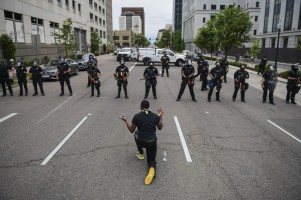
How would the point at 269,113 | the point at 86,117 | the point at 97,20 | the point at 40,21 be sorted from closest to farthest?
the point at 86,117
the point at 269,113
the point at 40,21
the point at 97,20

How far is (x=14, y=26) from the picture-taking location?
87.0ft

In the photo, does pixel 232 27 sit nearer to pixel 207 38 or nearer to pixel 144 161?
pixel 207 38

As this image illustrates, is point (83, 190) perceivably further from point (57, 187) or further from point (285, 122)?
point (285, 122)

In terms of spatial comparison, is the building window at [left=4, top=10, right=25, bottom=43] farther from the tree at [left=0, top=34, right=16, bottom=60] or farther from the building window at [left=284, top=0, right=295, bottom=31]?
the building window at [left=284, top=0, right=295, bottom=31]

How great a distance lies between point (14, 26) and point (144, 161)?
1032 inches

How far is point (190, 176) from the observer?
5.30 meters

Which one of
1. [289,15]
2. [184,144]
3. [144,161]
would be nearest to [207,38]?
[289,15]

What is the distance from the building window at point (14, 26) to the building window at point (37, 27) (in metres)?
2.44

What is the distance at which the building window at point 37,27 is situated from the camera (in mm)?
30408

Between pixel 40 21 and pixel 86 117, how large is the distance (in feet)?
91.0

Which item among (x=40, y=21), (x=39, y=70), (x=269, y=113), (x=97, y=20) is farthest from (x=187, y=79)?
(x=97, y=20)

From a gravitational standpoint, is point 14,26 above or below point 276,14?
below

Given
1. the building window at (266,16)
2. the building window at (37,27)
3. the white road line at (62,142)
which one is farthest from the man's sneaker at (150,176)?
the building window at (266,16)

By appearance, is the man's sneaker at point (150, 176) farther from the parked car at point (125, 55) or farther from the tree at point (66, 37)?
the parked car at point (125, 55)
